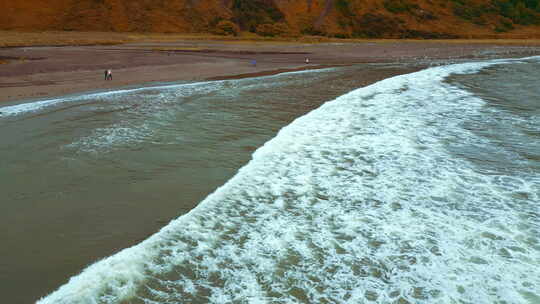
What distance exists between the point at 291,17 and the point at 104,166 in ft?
228

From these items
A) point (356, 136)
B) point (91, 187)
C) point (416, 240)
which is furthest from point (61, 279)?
point (356, 136)

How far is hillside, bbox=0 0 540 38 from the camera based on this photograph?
200 ft

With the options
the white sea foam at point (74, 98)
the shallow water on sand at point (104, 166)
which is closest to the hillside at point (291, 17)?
the white sea foam at point (74, 98)

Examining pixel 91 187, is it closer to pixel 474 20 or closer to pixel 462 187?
pixel 462 187

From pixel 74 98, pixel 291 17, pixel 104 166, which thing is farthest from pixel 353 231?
pixel 291 17

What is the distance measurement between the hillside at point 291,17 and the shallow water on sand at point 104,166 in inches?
2036

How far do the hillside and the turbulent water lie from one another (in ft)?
187

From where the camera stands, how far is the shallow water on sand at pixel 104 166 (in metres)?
4.46

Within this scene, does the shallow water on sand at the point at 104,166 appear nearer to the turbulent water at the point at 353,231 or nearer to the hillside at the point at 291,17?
the turbulent water at the point at 353,231

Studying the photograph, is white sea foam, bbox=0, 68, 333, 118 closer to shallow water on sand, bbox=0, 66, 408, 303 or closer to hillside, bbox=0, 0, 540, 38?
shallow water on sand, bbox=0, 66, 408, 303

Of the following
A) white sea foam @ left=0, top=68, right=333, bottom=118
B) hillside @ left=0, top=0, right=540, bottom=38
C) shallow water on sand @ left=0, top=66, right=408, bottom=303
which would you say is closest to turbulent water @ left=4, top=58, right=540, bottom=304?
shallow water on sand @ left=0, top=66, right=408, bottom=303

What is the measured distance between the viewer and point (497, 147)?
8.50m

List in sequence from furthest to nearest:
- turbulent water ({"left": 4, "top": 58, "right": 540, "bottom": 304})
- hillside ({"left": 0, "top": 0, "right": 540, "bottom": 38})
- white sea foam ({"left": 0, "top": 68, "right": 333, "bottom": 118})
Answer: hillside ({"left": 0, "top": 0, "right": 540, "bottom": 38}), white sea foam ({"left": 0, "top": 68, "right": 333, "bottom": 118}), turbulent water ({"left": 4, "top": 58, "right": 540, "bottom": 304})

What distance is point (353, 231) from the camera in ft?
16.4
